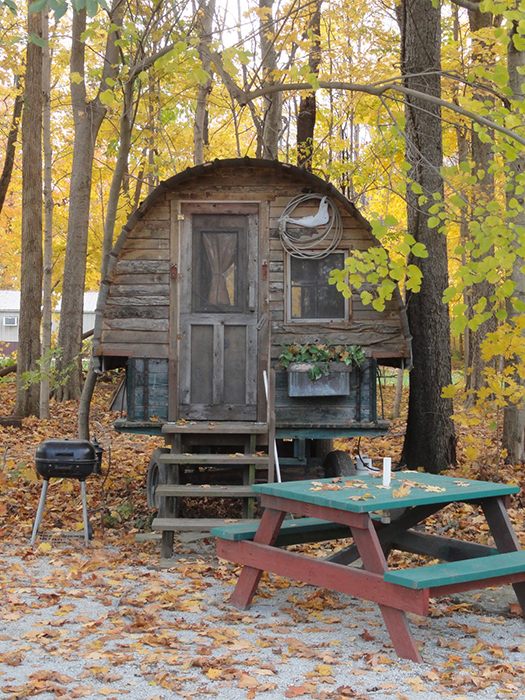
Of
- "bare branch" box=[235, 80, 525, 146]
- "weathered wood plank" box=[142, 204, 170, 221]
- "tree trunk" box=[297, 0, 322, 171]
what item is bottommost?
"weathered wood plank" box=[142, 204, 170, 221]

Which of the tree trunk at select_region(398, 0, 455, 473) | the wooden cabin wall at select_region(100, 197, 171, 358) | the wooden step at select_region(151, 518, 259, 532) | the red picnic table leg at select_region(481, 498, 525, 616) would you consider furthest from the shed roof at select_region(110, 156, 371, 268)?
the red picnic table leg at select_region(481, 498, 525, 616)

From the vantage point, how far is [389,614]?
4375 mm

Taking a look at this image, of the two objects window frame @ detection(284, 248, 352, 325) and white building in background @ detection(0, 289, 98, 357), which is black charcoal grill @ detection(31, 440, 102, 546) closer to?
window frame @ detection(284, 248, 352, 325)

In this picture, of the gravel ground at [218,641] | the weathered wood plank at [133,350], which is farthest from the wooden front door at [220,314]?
the gravel ground at [218,641]

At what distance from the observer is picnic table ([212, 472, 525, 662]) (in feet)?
14.2

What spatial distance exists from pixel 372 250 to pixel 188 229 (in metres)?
2.60

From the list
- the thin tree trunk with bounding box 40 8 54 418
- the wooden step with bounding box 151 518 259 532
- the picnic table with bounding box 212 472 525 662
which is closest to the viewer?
the picnic table with bounding box 212 472 525 662

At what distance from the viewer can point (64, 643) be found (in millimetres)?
4406

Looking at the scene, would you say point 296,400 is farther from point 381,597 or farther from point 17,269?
point 17,269

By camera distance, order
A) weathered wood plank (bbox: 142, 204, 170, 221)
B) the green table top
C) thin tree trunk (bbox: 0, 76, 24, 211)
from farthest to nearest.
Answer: thin tree trunk (bbox: 0, 76, 24, 211), weathered wood plank (bbox: 142, 204, 170, 221), the green table top

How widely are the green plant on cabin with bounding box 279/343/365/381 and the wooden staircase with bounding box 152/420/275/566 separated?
79cm

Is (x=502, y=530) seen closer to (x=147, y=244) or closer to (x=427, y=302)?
(x=427, y=302)

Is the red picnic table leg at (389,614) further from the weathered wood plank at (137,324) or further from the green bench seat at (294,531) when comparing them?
the weathered wood plank at (137,324)

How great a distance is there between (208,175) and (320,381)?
262 cm
